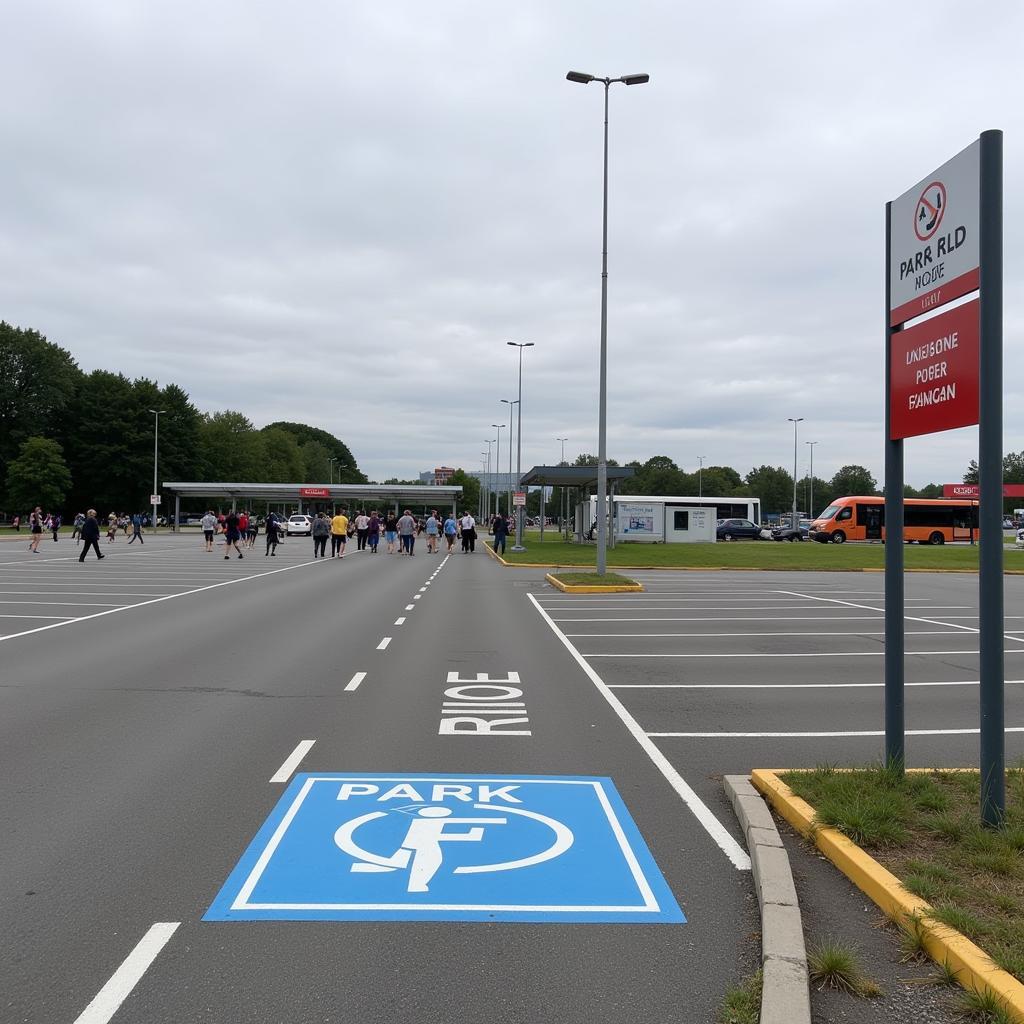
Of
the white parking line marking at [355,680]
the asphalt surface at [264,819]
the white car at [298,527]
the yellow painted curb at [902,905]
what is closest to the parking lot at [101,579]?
the asphalt surface at [264,819]

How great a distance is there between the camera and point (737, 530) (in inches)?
2562

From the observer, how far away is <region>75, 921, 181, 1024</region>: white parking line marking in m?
3.23

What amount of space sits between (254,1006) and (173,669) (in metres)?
7.49

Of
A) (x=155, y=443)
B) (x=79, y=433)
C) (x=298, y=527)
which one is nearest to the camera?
(x=298, y=527)

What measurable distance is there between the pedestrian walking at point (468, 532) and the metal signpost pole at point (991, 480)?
34499 millimetres

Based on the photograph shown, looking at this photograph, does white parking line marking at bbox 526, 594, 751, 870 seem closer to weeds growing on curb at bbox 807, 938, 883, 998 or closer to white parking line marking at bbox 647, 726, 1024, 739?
white parking line marking at bbox 647, 726, 1024, 739

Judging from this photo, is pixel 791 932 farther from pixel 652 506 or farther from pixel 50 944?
pixel 652 506

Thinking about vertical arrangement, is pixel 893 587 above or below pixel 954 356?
below

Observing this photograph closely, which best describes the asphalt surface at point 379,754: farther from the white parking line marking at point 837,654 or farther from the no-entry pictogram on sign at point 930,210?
the no-entry pictogram on sign at point 930,210

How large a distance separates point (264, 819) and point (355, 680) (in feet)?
14.7

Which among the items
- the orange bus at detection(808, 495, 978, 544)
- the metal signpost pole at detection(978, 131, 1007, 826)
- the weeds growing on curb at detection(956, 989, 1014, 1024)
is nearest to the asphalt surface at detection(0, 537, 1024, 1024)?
the weeds growing on curb at detection(956, 989, 1014, 1024)

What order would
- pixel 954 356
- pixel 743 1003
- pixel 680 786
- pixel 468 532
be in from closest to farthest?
pixel 743 1003 → pixel 954 356 → pixel 680 786 → pixel 468 532

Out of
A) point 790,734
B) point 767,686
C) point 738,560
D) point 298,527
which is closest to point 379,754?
point 790,734

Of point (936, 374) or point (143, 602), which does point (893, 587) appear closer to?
point (936, 374)
